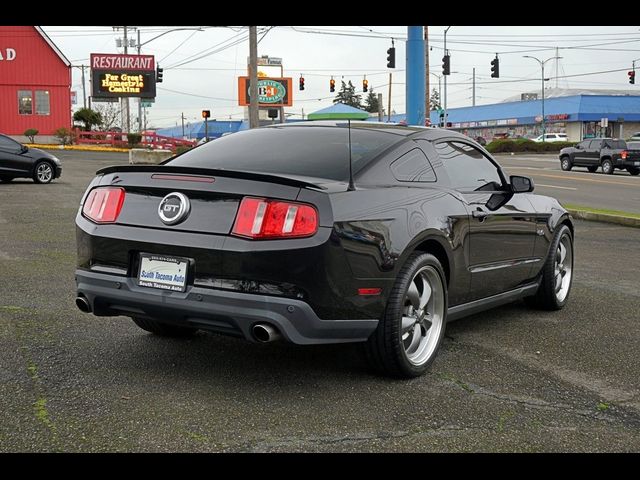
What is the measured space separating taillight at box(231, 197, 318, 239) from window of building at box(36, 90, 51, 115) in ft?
156

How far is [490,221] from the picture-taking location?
561 cm

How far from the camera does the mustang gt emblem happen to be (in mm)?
4254

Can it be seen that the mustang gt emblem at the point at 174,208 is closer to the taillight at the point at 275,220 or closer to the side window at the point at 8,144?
the taillight at the point at 275,220

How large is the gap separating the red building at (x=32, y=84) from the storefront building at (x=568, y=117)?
1423 inches

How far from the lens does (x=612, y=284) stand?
312 inches

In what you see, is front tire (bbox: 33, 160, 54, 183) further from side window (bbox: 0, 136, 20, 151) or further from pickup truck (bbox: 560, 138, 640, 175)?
pickup truck (bbox: 560, 138, 640, 175)

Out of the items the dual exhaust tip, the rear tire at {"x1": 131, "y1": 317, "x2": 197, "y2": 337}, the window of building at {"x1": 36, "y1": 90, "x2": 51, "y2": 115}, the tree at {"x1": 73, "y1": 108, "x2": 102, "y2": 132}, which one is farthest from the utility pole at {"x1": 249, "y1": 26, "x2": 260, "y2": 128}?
the tree at {"x1": 73, "y1": 108, "x2": 102, "y2": 132}

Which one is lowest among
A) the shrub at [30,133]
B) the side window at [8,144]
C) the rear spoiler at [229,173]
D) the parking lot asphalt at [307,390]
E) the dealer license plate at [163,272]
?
the parking lot asphalt at [307,390]

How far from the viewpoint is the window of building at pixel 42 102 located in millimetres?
47844

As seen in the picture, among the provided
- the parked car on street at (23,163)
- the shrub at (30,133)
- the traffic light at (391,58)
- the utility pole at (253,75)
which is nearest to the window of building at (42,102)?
the shrub at (30,133)

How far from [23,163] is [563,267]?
1651 cm

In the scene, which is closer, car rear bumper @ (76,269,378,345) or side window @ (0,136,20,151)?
car rear bumper @ (76,269,378,345)
